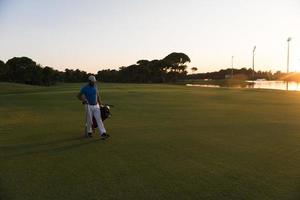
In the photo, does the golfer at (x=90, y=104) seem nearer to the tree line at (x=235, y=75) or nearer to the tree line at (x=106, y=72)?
the tree line at (x=106, y=72)

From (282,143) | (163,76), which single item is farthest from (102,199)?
(163,76)

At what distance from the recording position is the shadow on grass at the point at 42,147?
10.2 m

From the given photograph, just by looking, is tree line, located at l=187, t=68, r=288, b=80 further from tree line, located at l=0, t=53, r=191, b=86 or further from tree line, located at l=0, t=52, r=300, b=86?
tree line, located at l=0, t=53, r=191, b=86

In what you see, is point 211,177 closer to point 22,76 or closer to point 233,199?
point 233,199

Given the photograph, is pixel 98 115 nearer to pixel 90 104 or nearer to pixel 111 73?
pixel 90 104

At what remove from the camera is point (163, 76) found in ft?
366

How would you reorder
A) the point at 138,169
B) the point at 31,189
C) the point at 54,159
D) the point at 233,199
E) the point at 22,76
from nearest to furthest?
the point at 233,199
the point at 31,189
the point at 138,169
the point at 54,159
the point at 22,76

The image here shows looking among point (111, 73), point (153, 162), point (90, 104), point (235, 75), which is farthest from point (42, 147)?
point (235, 75)

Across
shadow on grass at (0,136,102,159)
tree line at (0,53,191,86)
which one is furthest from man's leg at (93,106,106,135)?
tree line at (0,53,191,86)

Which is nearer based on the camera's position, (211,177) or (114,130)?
(211,177)

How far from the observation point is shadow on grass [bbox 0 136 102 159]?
10.2 metres

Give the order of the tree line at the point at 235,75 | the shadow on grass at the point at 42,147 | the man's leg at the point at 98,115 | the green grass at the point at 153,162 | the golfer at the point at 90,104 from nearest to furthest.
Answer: the green grass at the point at 153,162, the shadow on grass at the point at 42,147, the man's leg at the point at 98,115, the golfer at the point at 90,104, the tree line at the point at 235,75

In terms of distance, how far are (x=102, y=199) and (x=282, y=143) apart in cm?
649

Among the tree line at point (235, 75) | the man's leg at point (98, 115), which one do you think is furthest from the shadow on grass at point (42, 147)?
the tree line at point (235, 75)
